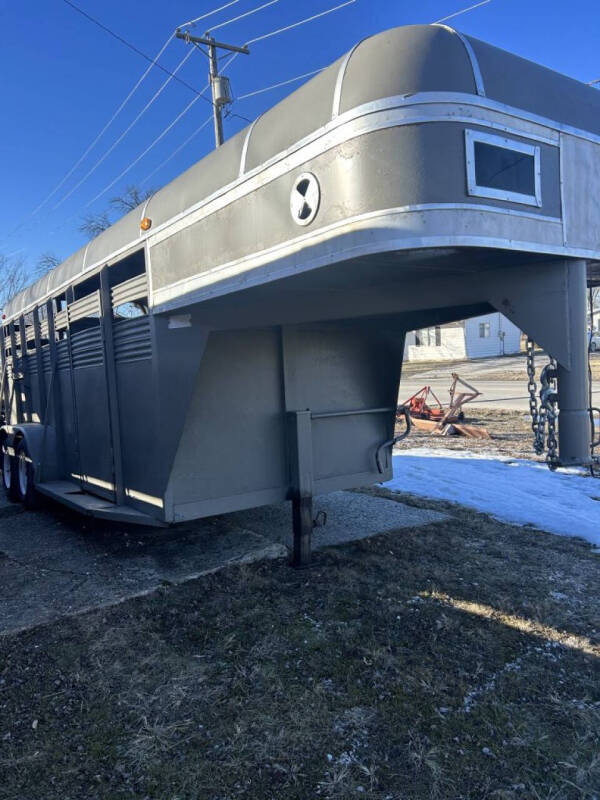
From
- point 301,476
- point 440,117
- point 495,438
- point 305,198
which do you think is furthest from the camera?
point 495,438

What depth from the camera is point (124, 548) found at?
206 inches

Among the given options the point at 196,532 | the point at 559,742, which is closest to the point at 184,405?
the point at 196,532

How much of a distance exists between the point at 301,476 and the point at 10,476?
14.5 ft

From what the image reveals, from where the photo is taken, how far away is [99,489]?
5125mm

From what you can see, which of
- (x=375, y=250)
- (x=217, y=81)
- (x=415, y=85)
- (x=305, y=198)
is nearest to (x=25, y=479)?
(x=305, y=198)

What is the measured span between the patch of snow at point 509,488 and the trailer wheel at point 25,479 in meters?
4.09

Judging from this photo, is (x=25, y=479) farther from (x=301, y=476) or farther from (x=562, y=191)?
(x=562, y=191)

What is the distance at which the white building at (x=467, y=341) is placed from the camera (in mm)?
37406

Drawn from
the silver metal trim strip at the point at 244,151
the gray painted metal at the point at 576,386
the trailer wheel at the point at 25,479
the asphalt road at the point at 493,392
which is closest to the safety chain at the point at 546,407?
the gray painted metal at the point at 576,386

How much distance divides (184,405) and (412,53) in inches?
97.7

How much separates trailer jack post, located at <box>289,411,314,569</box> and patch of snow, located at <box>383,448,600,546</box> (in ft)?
7.82

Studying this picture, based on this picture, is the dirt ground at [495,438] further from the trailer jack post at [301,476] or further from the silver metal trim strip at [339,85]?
the silver metal trim strip at [339,85]

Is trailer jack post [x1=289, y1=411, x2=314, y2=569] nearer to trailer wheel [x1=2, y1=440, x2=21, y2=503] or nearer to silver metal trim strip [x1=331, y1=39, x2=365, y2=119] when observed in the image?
silver metal trim strip [x1=331, y1=39, x2=365, y2=119]

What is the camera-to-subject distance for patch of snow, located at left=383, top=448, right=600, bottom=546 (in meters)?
5.77
